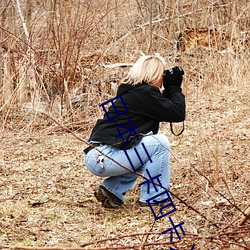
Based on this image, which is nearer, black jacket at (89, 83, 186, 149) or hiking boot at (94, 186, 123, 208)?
black jacket at (89, 83, 186, 149)

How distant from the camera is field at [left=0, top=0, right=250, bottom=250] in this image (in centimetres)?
388

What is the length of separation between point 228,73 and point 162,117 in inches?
186

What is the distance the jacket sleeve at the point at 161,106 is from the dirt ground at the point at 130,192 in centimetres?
36

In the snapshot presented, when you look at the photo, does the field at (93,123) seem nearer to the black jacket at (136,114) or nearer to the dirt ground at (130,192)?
the dirt ground at (130,192)

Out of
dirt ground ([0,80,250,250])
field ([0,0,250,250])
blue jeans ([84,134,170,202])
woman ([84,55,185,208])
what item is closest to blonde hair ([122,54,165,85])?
woman ([84,55,185,208])

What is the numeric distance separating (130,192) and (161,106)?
40.4 inches

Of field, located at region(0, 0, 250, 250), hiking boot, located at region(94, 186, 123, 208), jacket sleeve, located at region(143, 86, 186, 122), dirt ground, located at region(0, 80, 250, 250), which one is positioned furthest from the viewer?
hiking boot, located at region(94, 186, 123, 208)

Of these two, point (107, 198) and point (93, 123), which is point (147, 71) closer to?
point (107, 198)

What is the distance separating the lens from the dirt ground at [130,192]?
333 centimetres

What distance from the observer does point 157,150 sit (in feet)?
13.9

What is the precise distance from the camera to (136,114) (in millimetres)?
4203

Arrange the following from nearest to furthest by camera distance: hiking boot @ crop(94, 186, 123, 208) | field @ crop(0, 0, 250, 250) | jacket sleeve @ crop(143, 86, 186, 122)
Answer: field @ crop(0, 0, 250, 250)
jacket sleeve @ crop(143, 86, 186, 122)
hiking boot @ crop(94, 186, 123, 208)

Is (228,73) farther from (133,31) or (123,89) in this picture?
(123,89)

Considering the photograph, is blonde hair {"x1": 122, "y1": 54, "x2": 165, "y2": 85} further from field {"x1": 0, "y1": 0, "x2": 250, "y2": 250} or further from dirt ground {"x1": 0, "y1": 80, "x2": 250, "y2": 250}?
field {"x1": 0, "y1": 0, "x2": 250, "y2": 250}
